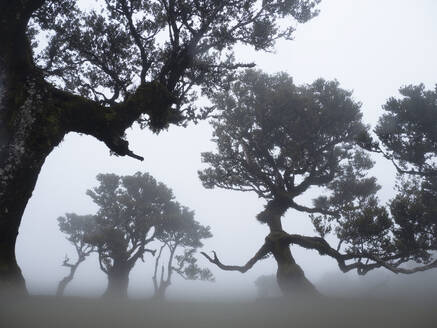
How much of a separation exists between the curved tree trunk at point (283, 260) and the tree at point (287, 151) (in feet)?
0.20

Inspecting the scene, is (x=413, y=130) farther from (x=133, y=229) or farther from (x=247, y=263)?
(x=133, y=229)

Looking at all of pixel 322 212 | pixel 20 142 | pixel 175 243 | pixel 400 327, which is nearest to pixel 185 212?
pixel 175 243

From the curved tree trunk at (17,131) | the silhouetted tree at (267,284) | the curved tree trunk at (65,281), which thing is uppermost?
the curved tree trunk at (17,131)

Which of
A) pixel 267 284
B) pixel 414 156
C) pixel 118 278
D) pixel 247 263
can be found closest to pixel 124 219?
pixel 118 278

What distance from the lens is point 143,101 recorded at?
997 centimetres

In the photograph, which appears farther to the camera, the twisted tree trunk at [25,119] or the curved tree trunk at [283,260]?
the curved tree trunk at [283,260]

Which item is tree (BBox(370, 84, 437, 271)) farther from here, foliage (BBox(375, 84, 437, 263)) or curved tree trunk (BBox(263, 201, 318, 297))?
curved tree trunk (BBox(263, 201, 318, 297))

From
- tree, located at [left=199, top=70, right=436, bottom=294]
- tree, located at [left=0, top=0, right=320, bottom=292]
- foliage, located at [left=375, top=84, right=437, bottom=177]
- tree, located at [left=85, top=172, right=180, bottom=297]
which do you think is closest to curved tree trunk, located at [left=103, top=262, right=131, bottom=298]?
tree, located at [left=85, top=172, right=180, bottom=297]

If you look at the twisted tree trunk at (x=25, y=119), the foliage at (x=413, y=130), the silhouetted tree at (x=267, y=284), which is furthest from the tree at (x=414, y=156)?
the silhouetted tree at (x=267, y=284)

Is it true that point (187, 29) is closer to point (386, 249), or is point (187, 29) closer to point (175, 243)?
point (386, 249)

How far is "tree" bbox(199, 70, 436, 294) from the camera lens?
17750 millimetres

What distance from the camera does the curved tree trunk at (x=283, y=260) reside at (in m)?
14.5

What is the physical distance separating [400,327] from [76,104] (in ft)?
Result: 36.3

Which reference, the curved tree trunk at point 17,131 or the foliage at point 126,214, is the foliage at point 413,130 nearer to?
the curved tree trunk at point 17,131
